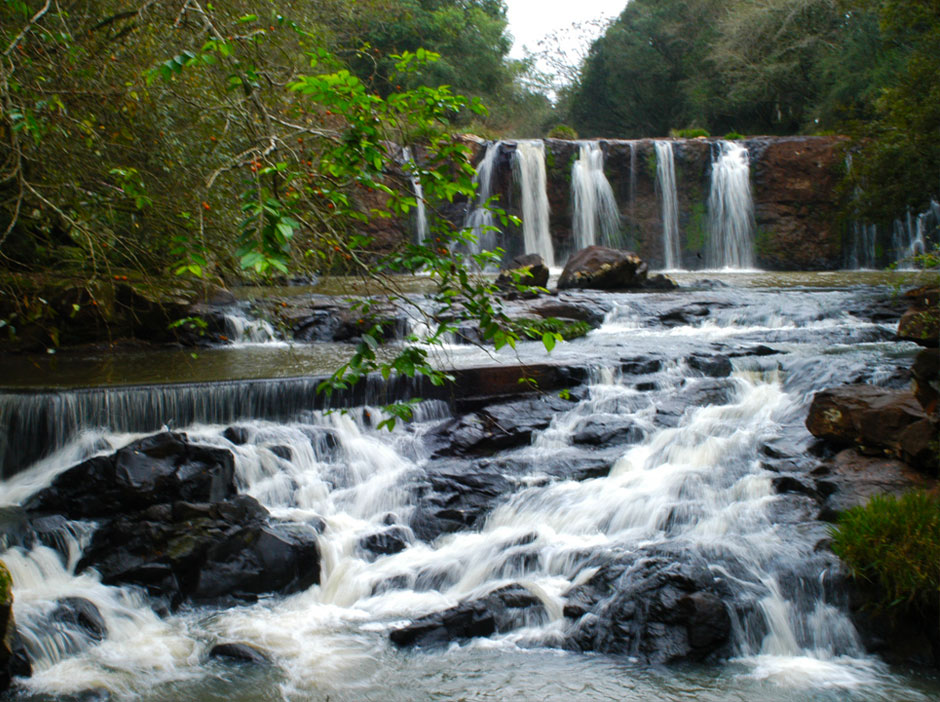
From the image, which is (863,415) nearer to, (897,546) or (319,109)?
(897,546)

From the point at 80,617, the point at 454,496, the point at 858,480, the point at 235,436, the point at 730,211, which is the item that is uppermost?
the point at 730,211

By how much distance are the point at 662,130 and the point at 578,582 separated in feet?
119

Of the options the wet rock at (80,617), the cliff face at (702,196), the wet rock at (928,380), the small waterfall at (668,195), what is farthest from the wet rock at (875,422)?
the small waterfall at (668,195)

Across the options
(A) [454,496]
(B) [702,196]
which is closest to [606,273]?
(B) [702,196]

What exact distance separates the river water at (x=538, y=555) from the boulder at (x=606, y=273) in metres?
6.54

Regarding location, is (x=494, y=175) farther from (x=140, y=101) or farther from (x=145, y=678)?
(x=145, y=678)

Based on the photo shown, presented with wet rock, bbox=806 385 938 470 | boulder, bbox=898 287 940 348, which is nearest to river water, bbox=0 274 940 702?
wet rock, bbox=806 385 938 470

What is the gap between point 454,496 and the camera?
793 centimetres

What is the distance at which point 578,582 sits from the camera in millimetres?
6406

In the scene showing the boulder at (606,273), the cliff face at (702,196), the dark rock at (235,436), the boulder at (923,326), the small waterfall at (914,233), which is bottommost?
the dark rock at (235,436)

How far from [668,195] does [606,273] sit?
9.43m

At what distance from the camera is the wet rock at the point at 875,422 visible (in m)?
6.98

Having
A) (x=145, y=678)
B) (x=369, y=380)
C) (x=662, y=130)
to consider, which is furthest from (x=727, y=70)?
(x=145, y=678)

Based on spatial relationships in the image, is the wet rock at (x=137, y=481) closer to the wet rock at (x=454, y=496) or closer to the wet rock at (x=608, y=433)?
the wet rock at (x=454, y=496)
